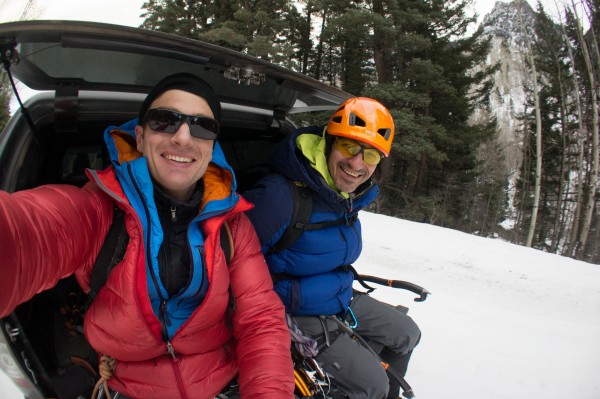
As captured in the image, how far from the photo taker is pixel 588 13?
15.7 meters

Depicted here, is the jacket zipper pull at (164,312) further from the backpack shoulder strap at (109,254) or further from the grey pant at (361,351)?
the grey pant at (361,351)

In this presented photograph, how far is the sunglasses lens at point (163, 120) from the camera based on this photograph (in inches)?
64.1

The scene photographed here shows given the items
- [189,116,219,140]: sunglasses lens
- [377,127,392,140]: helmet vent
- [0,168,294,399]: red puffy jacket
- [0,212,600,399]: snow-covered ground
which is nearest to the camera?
[0,168,294,399]: red puffy jacket

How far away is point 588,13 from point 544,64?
590 cm

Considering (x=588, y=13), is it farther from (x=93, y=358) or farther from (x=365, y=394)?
(x=93, y=358)

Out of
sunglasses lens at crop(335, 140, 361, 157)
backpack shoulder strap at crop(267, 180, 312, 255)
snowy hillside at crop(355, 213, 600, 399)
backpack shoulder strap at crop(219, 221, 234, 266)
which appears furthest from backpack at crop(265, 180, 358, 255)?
snowy hillside at crop(355, 213, 600, 399)

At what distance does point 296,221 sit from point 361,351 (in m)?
0.96

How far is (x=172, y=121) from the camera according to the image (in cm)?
164

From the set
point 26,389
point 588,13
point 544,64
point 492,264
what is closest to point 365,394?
point 26,389

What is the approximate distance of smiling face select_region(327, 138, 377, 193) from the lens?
8.02 feet

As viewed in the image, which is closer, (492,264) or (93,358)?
(93,358)

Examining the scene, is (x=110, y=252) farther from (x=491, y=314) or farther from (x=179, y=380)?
(x=491, y=314)

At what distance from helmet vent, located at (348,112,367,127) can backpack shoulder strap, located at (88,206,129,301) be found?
5.24ft

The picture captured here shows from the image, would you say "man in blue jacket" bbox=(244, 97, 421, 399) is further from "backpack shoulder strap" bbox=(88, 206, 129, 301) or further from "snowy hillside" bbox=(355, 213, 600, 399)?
"snowy hillside" bbox=(355, 213, 600, 399)
